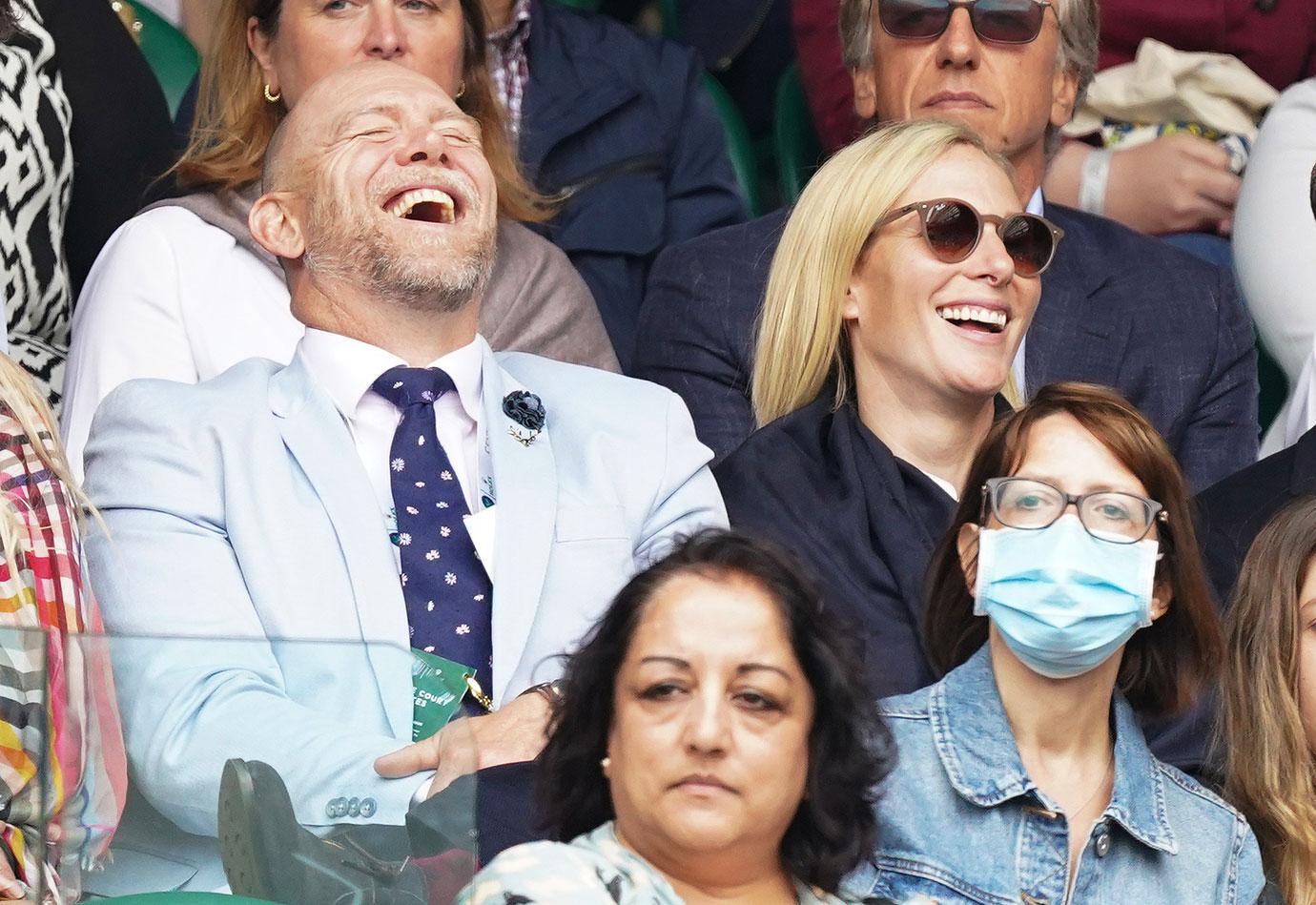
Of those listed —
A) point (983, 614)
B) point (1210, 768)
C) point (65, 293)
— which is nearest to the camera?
point (983, 614)

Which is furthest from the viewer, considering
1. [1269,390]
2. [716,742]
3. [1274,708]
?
[1269,390]

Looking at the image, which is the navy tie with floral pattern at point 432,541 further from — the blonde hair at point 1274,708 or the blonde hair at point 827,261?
the blonde hair at point 1274,708

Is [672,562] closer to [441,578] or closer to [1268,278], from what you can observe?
[441,578]

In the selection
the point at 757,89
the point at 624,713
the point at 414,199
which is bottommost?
the point at 624,713

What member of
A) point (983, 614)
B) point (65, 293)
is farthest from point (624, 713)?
point (65, 293)

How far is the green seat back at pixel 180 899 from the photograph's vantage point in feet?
7.91

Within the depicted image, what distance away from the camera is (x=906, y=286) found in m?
3.97

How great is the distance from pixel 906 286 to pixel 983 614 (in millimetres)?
909

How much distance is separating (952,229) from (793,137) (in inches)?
58.9

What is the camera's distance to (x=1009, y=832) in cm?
309

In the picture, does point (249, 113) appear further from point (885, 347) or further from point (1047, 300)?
point (1047, 300)

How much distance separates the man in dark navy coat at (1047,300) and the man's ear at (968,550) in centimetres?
102

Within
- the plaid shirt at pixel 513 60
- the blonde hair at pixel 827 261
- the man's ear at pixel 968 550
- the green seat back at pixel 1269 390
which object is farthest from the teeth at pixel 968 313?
the green seat back at pixel 1269 390

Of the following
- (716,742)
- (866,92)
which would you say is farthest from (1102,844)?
(866,92)
